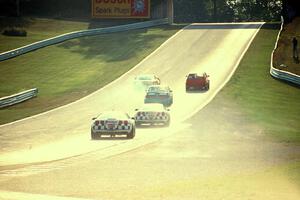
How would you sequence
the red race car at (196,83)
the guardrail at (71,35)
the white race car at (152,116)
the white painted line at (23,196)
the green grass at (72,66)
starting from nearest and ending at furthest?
the white painted line at (23,196) < the white race car at (152,116) < the green grass at (72,66) < the red race car at (196,83) < the guardrail at (71,35)

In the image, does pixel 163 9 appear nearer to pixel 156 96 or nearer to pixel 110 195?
pixel 156 96

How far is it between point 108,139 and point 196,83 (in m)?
22.8

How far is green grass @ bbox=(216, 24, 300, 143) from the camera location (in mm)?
36750

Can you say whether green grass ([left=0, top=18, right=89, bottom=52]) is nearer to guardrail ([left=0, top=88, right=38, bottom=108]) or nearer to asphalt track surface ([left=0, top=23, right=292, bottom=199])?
asphalt track surface ([left=0, top=23, right=292, bottom=199])

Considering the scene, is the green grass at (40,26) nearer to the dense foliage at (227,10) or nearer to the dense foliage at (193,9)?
the dense foliage at (193,9)

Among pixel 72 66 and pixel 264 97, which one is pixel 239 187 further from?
pixel 72 66

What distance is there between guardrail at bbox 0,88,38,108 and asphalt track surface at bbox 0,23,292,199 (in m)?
4.41

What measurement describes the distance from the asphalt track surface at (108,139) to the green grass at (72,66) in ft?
5.56

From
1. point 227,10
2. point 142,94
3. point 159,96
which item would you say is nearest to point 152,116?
point 159,96

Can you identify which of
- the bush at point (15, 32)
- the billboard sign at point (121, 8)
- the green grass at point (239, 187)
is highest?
the green grass at point (239, 187)

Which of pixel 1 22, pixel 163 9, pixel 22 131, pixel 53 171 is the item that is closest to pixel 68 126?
pixel 22 131

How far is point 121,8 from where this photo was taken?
326 ft

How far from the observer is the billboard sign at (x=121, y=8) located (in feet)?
323

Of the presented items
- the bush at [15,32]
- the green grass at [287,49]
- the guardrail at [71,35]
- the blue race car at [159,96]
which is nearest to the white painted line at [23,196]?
the blue race car at [159,96]
